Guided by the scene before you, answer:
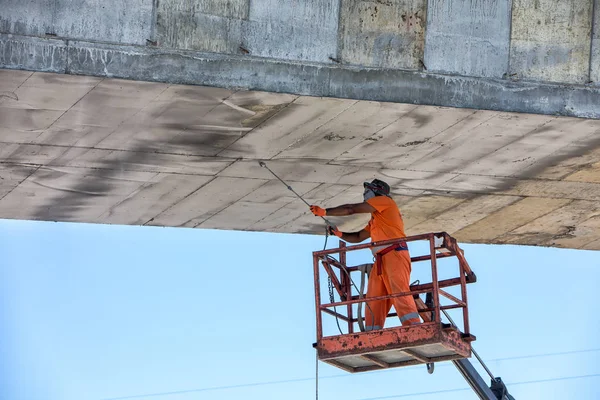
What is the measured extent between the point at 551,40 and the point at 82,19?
19.5 feet

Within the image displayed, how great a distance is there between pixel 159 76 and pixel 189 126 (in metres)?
1.44

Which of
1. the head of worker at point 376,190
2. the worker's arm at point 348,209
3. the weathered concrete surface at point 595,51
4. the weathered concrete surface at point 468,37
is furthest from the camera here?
the head of worker at point 376,190

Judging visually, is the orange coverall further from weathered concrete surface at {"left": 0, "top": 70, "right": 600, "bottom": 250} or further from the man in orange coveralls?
weathered concrete surface at {"left": 0, "top": 70, "right": 600, "bottom": 250}

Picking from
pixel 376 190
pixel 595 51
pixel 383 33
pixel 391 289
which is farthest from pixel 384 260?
pixel 595 51

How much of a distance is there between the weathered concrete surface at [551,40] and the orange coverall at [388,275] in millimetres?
2422

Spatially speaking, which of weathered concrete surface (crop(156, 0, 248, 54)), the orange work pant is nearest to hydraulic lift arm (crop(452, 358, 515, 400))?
the orange work pant

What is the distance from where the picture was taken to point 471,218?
855 inches

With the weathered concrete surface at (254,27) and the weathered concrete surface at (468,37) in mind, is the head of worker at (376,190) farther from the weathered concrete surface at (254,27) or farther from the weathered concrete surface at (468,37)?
the weathered concrete surface at (254,27)

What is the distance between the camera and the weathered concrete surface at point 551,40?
17.1 meters

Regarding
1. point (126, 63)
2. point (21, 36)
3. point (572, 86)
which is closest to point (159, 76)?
point (126, 63)

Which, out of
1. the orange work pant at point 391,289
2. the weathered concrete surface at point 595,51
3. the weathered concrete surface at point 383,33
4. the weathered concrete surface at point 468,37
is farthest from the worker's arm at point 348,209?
the weathered concrete surface at point 595,51

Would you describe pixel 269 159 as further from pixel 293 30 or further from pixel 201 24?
pixel 201 24

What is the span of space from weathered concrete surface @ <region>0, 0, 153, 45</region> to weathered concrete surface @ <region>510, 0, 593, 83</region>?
473cm

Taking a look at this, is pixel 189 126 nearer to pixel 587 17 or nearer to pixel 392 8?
pixel 392 8
